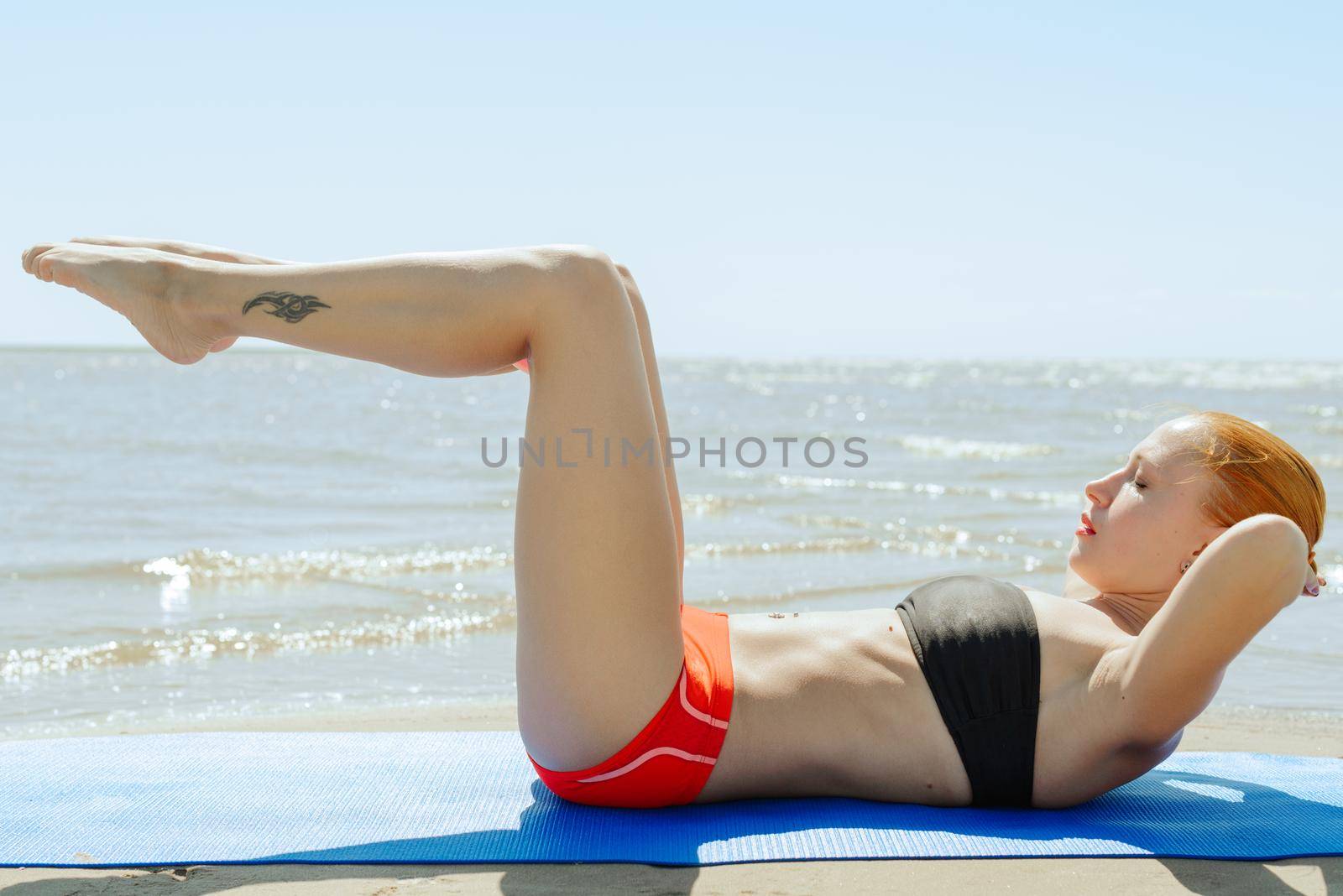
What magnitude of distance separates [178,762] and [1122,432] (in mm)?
20546

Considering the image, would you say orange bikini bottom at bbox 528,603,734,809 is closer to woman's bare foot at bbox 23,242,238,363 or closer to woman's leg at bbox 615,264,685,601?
woman's leg at bbox 615,264,685,601

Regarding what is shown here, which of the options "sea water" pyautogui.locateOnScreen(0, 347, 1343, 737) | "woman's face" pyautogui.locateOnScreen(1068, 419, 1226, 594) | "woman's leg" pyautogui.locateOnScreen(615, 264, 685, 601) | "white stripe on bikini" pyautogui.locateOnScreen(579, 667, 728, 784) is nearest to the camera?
"white stripe on bikini" pyautogui.locateOnScreen(579, 667, 728, 784)

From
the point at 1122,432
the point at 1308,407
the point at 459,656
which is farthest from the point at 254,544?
the point at 1308,407

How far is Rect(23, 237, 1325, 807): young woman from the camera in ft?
7.08

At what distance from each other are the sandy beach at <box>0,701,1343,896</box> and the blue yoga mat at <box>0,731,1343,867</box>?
0.10ft

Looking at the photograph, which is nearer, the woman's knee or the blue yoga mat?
the woman's knee

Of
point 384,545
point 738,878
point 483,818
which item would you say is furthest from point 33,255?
point 384,545

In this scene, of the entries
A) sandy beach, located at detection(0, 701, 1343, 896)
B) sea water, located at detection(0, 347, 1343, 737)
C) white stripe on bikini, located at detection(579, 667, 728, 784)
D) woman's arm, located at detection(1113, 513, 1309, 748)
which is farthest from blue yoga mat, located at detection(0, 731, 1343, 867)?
sea water, located at detection(0, 347, 1343, 737)

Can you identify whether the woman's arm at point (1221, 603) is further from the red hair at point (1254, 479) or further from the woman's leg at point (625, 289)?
the woman's leg at point (625, 289)

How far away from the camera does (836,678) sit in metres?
2.45

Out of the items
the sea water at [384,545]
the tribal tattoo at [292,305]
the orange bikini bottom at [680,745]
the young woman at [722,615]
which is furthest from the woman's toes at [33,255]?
the sea water at [384,545]

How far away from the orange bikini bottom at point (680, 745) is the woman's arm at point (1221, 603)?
87cm

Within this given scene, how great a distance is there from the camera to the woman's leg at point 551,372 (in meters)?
2.15

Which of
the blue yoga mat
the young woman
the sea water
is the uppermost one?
the young woman
